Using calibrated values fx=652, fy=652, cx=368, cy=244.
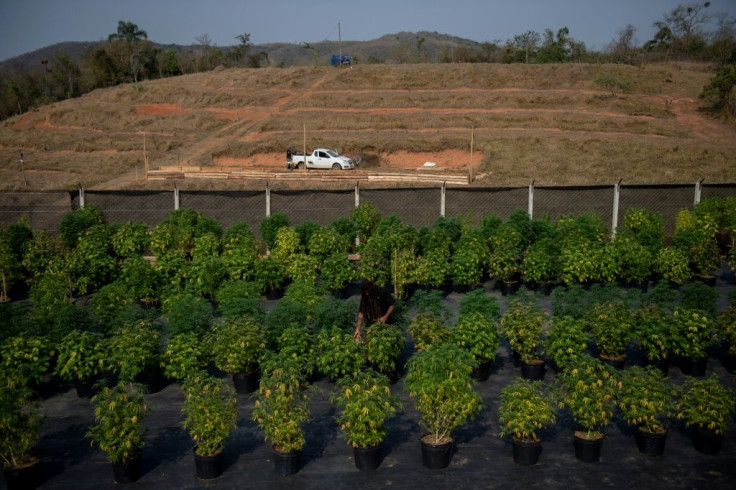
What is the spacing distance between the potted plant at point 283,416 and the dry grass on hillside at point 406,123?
25.7 m

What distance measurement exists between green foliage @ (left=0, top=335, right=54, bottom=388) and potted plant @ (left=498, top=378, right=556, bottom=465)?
6619mm

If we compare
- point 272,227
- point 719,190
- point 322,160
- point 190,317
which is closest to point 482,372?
point 190,317

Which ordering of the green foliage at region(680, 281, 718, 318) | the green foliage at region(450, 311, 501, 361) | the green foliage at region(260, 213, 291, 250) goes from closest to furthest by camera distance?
1. the green foliage at region(450, 311, 501, 361)
2. the green foliage at region(680, 281, 718, 318)
3. the green foliage at region(260, 213, 291, 250)

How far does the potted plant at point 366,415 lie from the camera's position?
7.40m

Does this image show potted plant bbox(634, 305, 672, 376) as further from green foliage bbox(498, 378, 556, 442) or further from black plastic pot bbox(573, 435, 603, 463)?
green foliage bbox(498, 378, 556, 442)

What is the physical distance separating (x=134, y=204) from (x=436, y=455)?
14.9 meters

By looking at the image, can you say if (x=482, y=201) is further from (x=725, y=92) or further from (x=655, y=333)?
(x=725, y=92)

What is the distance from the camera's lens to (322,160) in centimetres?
3744

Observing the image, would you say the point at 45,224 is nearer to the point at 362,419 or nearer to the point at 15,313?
the point at 15,313

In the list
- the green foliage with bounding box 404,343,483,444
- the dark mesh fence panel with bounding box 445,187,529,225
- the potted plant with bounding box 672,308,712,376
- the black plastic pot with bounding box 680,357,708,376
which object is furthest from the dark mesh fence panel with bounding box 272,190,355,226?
the green foliage with bounding box 404,343,483,444

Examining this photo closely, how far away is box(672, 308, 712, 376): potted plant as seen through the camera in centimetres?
970

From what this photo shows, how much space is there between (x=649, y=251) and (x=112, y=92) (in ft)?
196

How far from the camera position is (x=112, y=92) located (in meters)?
63.5

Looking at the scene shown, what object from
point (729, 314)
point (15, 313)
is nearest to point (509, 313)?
point (729, 314)
